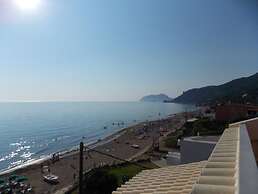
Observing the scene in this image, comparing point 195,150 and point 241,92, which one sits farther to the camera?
point 241,92

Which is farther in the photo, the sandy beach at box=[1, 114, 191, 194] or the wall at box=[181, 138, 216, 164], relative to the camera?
the sandy beach at box=[1, 114, 191, 194]

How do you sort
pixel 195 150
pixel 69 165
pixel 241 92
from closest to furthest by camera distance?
pixel 195 150
pixel 69 165
pixel 241 92

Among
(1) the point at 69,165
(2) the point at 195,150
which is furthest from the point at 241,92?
(2) the point at 195,150

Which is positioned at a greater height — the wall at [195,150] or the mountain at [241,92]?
the mountain at [241,92]

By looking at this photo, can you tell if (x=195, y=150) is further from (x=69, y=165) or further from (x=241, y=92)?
(x=241, y=92)

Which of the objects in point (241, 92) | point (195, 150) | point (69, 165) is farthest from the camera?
point (241, 92)

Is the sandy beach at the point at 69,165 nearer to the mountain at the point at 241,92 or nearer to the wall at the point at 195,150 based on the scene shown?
the wall at the point at 195,150

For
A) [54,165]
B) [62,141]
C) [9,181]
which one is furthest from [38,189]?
[62,141]

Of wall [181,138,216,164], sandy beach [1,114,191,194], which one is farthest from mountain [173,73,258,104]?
wall [181,138,216,164]

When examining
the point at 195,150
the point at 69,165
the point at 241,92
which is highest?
the point at 241,92

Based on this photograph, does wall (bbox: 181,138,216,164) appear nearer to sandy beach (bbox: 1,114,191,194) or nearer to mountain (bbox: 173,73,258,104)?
sandy beach (bbox: 1,114,191,194)

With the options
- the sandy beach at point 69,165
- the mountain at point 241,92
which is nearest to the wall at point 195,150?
the sandy beach at point 69,165

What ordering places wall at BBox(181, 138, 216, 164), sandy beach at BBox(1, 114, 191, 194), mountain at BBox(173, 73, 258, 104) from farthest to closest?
mountain at BBox(173, 73, 258, 104) < sandy beach at BBox(1, 114, 191, 194) < wall at BBox(181, 138, 216, 164)

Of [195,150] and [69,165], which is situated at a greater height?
[195,150]
